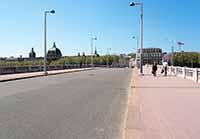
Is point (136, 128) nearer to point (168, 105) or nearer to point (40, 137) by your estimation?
point (40, 137)

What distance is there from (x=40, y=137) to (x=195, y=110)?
17.7ft

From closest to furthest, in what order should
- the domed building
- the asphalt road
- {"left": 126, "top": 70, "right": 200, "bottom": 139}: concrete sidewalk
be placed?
{"left": 126, "top": 70, "right": 200, "bottom": 139}: concrete sidewalk < the asphalt road < the domed building

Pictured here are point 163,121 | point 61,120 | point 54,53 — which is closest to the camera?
point 163,121

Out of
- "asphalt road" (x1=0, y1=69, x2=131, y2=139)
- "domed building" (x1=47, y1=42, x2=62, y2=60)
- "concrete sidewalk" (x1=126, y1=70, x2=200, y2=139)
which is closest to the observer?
"concrete sidewalk" (x1=126, y1=70, x2=200, y2=139)

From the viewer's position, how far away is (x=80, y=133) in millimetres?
7816

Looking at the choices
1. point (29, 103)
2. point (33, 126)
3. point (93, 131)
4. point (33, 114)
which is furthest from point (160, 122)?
point (29, 103)

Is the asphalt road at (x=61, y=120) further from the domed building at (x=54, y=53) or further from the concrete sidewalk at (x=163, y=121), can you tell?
the domed building at (x=54, y=53)

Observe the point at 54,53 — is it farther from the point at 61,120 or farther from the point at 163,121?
the point at 163,121

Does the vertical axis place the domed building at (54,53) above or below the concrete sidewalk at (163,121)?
above

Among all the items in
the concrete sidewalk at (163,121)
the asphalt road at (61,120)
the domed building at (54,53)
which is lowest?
the asphalt road at (61,120)

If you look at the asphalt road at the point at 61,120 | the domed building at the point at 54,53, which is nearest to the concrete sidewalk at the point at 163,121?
the asphalt road at the point at 61,120

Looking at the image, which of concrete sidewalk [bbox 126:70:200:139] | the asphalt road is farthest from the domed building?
concrete sidewalk [bbox 126:70:200:139]

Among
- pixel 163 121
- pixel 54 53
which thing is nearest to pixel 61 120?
pixel 163 121

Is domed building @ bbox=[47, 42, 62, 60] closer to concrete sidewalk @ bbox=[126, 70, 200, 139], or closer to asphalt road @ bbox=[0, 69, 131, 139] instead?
asphalt road @ bbox=[0, 69, 131, 139]
